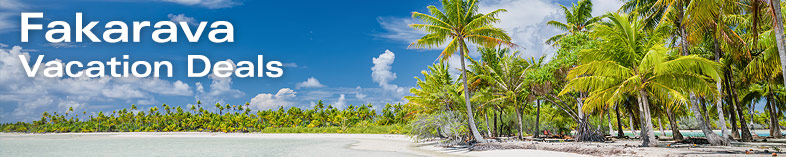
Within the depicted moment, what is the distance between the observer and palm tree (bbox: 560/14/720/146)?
11562 mm

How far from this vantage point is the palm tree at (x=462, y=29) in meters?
17.8

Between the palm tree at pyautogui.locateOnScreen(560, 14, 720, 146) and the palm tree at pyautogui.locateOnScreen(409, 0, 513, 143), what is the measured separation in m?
4.82

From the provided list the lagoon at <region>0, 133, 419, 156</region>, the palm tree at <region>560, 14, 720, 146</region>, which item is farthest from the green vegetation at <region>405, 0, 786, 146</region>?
the lagoon at <region>0, 133, 419, 156</region>

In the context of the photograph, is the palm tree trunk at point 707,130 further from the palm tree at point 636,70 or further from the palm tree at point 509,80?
the palm tree at point 509,80

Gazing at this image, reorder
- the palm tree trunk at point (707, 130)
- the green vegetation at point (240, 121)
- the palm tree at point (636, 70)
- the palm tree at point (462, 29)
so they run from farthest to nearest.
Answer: the green vegetation at point (240, 121) → the palm tree at point (462, 29) → the palm tree trunk at point (707, 130) → the palm tree at point (636, 70)

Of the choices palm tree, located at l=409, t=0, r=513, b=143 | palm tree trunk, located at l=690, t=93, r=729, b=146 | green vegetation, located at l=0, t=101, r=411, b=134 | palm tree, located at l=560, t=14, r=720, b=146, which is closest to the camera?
palm tree, located at l=560, t=14, r=720, b=146

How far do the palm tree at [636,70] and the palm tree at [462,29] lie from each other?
4.82 meters

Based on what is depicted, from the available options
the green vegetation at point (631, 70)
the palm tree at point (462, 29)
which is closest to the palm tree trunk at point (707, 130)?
the green vegetation at point (631, 70)

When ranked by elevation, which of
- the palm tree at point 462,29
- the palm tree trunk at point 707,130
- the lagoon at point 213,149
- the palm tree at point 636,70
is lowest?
the lagoon at point 213,149

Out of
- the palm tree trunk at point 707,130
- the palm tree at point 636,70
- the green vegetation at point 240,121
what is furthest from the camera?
the green vegetation at point 240,121

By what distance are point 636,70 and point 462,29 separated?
7.07 meters

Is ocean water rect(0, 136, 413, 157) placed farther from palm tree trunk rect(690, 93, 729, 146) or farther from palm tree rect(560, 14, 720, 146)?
palm tree trunk rect(690, 93, 729, 146)

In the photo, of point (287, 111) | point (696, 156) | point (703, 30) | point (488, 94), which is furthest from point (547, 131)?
point (287, 111)

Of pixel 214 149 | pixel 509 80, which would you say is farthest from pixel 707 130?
pixel 214 149
